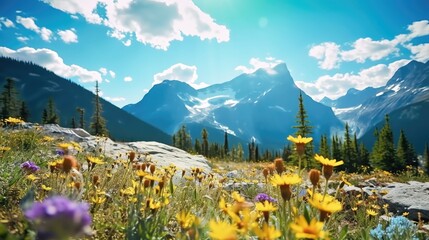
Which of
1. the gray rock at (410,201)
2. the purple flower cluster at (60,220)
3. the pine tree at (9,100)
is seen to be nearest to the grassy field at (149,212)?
the purple flower cluster at (60,220)

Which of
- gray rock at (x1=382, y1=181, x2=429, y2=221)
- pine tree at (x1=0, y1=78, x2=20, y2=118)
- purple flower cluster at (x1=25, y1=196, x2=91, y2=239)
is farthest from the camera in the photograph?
pine tree at (x1=0, y1=78, x2=20, y2=118)

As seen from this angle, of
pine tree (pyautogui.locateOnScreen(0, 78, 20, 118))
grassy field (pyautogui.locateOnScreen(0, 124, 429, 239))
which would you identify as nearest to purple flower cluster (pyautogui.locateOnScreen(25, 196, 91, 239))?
grassy field (pyautogui.locateOnScreen(0, 124, 429, 239))

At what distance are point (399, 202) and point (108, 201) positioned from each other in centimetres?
665

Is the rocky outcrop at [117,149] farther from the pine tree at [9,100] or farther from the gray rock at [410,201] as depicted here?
the pine tree at [9,100]

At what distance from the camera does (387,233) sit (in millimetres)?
3590

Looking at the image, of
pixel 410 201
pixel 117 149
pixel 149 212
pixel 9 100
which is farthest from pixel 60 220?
pixel 9 100

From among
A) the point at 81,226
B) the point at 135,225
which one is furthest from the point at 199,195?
the point at 81,226

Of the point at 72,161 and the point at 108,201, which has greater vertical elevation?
the point at 72,161

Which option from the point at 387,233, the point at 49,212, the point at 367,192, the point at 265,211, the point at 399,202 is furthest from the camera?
the point at 367,192

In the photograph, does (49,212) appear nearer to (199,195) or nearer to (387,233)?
(199,195)

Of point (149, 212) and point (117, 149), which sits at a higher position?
point (117, 149)

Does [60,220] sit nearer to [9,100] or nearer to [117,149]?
[117,149]

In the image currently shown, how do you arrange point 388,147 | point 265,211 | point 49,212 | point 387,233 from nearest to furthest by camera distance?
point 49,212 → point 265,211 → point 387,233 → point 388,147

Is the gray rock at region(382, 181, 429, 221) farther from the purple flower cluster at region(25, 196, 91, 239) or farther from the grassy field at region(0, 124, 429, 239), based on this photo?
the purple flower cluster at region(25, 196, 91, 239)
